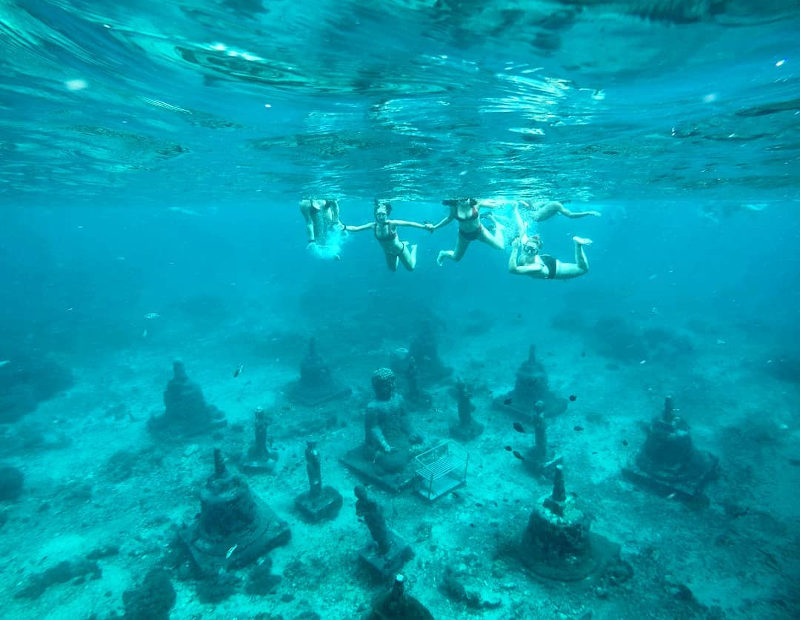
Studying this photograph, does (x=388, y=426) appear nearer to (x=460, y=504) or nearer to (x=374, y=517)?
(x=460, y=504)

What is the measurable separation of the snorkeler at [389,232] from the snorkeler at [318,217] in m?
1.97

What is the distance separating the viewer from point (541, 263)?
10.2 meters

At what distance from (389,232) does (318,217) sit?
3.62 meters

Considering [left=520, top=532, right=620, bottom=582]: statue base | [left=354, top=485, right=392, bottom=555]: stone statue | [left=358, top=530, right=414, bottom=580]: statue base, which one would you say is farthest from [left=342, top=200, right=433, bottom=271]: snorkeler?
[left=520, top=532, right=620, bottom=582]: statue base

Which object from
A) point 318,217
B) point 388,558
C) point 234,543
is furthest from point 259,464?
point 318,217

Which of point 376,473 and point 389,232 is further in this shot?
point 376,473

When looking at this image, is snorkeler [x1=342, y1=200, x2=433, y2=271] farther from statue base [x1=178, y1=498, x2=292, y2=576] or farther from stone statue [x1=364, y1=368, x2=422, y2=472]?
statue base [x1=178, y1=498, x2=292, y2=576]

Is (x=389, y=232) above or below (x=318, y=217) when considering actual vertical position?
below

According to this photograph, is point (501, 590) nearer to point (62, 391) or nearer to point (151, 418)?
point (151, 418)

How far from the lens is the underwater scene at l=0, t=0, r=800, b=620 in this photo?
6.46 meters

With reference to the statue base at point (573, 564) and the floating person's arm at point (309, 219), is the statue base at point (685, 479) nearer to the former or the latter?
the statue base at point (573, 564)

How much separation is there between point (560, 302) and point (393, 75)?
39612 mm

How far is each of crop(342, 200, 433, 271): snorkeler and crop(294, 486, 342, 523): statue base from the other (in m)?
6.87

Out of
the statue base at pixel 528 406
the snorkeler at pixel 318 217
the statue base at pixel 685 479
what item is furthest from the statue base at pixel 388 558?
the snorkeler at pixel 318 217
